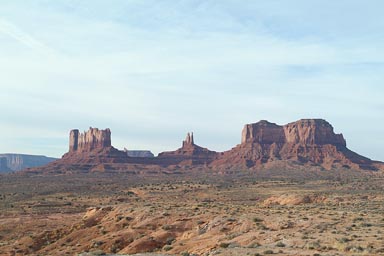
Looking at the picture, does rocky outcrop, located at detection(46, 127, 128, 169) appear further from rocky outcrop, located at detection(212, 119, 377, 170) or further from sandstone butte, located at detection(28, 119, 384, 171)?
rocky outcrop, located at detection(212, 119, 377, 170)

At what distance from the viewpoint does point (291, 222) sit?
25047mm

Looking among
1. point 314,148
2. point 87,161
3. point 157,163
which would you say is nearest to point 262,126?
point 314,148

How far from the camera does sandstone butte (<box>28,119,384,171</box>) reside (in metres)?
163

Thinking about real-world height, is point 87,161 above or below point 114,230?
above

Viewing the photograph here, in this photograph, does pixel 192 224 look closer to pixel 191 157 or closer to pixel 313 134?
pixel 313 134

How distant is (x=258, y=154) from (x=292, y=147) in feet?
42.5

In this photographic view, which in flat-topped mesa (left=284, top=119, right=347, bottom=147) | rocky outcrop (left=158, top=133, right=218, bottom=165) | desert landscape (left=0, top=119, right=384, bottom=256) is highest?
flat-topped mesa (left=284, top=119, right=347, bottom=147)

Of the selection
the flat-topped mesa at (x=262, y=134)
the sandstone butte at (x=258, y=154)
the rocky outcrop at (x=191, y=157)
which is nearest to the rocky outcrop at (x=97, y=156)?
the sandstone butte at (x=258, y=154)

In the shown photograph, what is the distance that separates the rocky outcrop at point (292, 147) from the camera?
6432 inches

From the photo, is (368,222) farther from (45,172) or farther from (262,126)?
(262,126)

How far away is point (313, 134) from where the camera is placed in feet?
575

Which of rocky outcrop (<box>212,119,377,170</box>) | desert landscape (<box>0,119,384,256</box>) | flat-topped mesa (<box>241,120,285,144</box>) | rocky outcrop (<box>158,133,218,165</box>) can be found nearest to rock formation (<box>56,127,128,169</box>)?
rocky outcrop (<box>158,133,218,165</box>)

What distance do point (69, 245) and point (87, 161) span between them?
498 ft

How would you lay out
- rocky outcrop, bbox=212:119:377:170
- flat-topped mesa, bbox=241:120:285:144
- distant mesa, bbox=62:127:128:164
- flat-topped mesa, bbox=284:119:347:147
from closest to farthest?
rocky outcrop, bbox=212:119:377:170 → flat-topped mesa, bbox=284:119:347:147 → distant mesa, bbox=62:127:128:164 → flat-topped mesa, bbox=241:120:285:144
